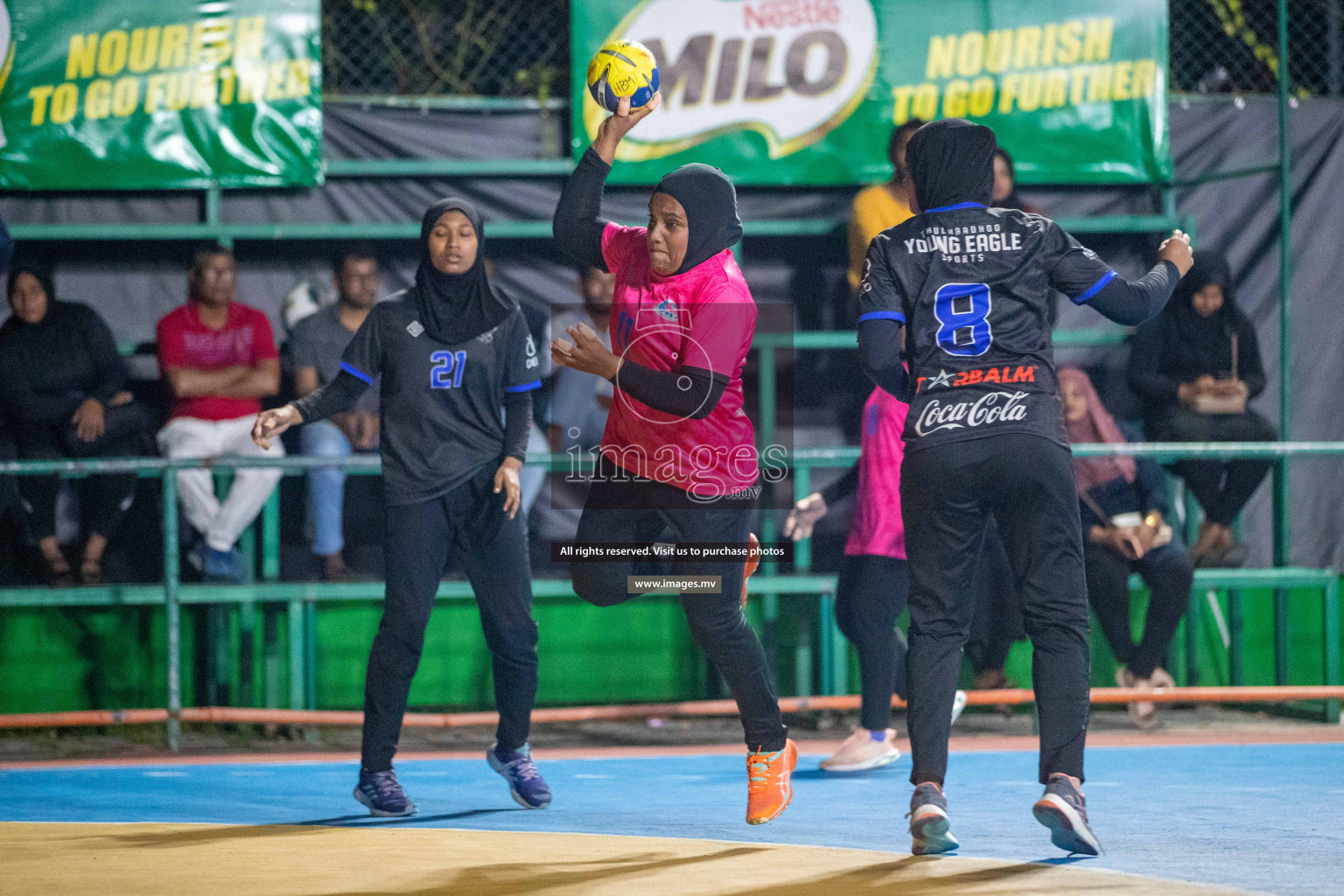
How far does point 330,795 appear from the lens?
6195 millimetres

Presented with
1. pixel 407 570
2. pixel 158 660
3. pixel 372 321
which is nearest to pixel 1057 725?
pixel 407 570

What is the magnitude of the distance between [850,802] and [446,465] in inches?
77.6

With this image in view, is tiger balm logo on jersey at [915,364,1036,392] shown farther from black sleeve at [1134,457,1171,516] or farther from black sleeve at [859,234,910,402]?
black sleeve at [1134,457,1171,516]

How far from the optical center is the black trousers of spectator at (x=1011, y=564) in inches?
182

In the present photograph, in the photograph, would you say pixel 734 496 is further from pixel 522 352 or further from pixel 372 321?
pixel 372 321

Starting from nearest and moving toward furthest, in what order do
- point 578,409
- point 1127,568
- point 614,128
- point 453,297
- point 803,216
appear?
point 614,128
point 453,297
point 1127,568
point 578,409
point 803,216

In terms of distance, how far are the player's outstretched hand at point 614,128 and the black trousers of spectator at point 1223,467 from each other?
4650mm

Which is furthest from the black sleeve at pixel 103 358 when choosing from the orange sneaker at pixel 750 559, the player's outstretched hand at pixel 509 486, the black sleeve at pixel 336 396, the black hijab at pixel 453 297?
the orange sneaker at pixel 750 559

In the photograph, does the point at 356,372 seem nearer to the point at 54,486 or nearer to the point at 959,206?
the point at 959,206

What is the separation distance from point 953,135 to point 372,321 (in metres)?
2.26

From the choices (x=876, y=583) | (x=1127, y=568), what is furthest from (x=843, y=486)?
(x=1127, y=568)

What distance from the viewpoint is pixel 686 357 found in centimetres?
497

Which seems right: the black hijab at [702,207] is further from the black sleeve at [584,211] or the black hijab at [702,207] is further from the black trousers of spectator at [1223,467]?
the black trousers of spectator at [1223,467]

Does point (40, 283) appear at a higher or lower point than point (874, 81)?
lower
